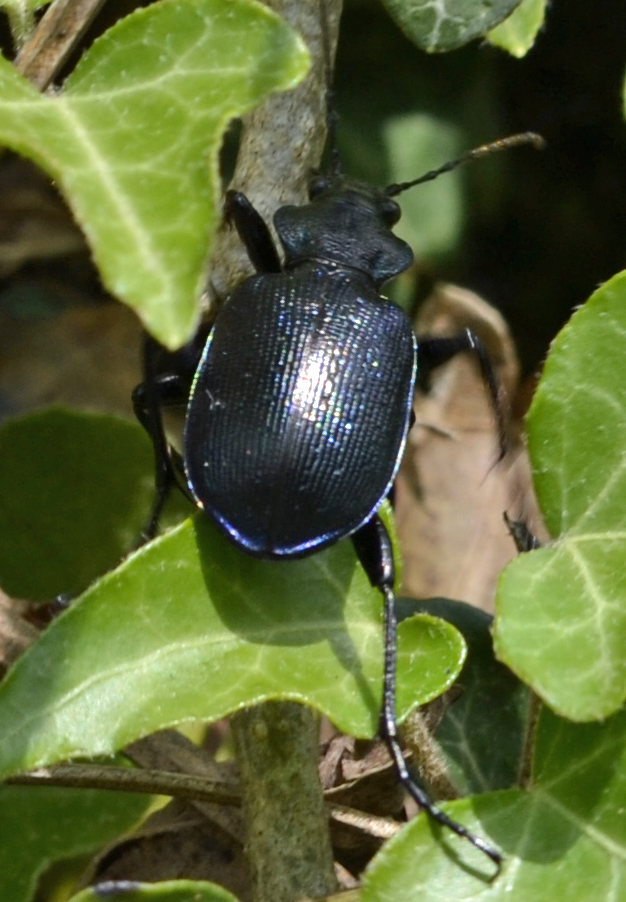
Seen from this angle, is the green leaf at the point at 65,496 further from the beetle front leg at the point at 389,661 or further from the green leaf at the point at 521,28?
the green leaf at the point at 521,28

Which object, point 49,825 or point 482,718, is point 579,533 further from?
point 49,825

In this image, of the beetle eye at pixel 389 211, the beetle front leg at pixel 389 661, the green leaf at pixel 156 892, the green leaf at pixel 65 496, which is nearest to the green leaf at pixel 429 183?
the beetle eye at pixel 389 211

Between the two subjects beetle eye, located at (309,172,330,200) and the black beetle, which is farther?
beetle eye, located at (309,172,330,200)

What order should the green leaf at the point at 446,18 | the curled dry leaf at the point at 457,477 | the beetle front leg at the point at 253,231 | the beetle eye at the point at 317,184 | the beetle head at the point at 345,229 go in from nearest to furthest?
the green leaf at the point at 446,18, the beetle front leg at the point at 253,231, the beetle head at the point at 345,229, the beetle eye at the point at 317,184, the curled dry leaf at the point at 457,477

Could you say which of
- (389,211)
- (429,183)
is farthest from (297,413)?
(429,183)

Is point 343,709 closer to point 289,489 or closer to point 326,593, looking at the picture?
point 326,593

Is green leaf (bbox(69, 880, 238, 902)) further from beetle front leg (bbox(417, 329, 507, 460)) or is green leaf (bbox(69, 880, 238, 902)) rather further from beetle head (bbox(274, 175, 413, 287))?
beetle head (bbox(274, 175, 413, 287))

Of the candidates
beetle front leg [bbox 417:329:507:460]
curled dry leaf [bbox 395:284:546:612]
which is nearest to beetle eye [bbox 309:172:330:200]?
beetle front leg [bbox 417:329:507:460]
